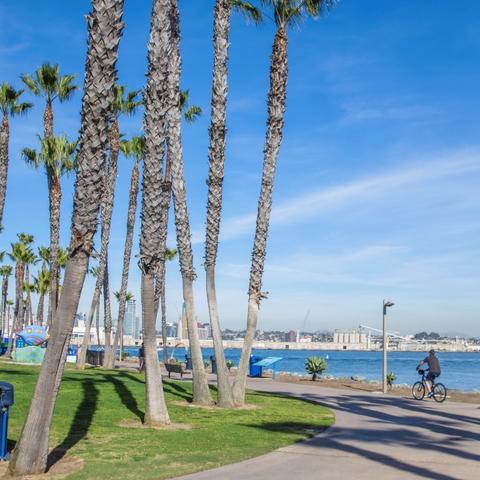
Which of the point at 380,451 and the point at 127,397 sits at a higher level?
the point at 380,451

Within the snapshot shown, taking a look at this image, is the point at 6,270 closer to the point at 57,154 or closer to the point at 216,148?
the point at 57,154

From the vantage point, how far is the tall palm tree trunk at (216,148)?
1789cm

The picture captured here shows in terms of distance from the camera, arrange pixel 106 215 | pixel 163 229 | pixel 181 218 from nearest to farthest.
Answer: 1. pixel 163 229
2. pixel 181 218
3. pixel 106 215

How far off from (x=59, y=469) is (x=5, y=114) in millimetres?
24782

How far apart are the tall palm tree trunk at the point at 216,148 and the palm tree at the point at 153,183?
148 inches

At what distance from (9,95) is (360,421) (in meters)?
23.8

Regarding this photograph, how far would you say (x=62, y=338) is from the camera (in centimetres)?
936

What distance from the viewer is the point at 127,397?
1812 centimetres

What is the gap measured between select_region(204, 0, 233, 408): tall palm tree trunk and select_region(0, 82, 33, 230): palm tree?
1382 cm

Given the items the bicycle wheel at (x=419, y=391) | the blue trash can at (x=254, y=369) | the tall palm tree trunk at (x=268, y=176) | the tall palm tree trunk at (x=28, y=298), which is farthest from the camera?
the tall palm tree trunk at (x=28, y=298)

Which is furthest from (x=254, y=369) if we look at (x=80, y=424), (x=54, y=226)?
(x=80, y=424)

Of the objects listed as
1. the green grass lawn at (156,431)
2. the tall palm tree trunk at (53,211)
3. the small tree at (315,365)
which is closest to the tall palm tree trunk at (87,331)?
the tall palm tree trunk at (53,211)

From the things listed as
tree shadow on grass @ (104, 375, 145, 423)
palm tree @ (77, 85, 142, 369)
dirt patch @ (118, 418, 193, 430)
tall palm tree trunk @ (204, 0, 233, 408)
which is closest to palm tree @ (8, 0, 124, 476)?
dirt patch @ (118, 418, 193, 430)

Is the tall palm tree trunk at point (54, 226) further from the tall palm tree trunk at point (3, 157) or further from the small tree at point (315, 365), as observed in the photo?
the small tree at point (315, 365)
